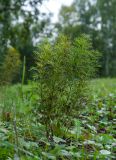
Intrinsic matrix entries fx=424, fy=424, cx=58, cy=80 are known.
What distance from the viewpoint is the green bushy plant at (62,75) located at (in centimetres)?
359

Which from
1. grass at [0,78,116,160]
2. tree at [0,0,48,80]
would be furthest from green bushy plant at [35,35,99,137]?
tree at [0,0,48,80]

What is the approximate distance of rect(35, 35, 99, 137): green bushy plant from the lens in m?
3.59

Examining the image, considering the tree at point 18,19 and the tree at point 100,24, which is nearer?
the tree at point 18,19

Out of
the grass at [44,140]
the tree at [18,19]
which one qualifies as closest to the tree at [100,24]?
the tree at [18,19]

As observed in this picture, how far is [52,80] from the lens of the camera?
3.61m

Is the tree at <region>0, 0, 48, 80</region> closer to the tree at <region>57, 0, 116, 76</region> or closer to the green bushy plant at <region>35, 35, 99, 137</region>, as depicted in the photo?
the green bushy plant at <region>35, 35, 99, 137</region>

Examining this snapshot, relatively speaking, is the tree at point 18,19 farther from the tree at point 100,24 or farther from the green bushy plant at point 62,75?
the tree at point 100,24

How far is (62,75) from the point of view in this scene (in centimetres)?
360

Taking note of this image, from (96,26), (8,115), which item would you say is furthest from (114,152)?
(96,26)

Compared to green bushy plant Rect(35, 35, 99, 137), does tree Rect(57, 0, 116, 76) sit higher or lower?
higher

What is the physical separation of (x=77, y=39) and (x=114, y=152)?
1008 millimetres

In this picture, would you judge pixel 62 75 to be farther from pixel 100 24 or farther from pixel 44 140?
pixel 100 24

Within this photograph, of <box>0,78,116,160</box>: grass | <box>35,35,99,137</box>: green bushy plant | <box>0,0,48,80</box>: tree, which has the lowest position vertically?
<box>0,78,116,160</box>: grass

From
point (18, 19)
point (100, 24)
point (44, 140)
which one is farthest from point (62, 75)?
point (100, 24)
